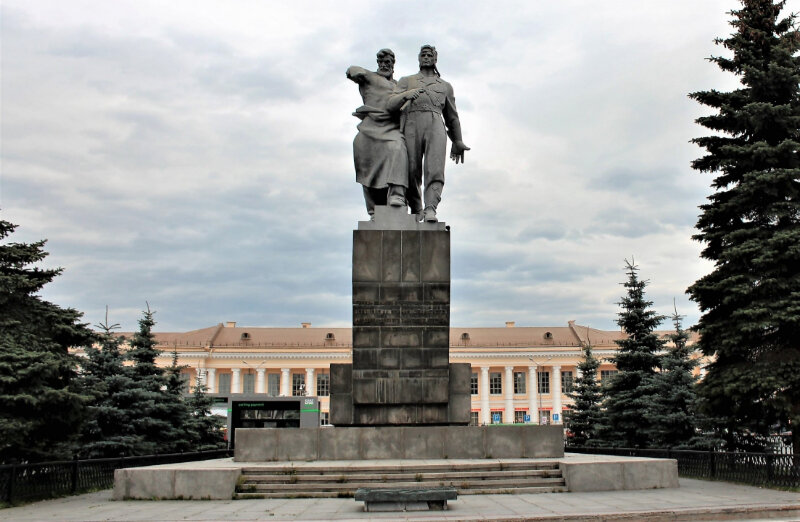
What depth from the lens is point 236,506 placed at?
8523 mm

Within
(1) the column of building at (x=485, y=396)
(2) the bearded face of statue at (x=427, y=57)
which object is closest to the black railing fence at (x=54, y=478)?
(2) the bearded face of statue at (x=427, y=57)

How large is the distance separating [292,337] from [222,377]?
302 inches

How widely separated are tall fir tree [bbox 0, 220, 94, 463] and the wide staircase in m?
3.34

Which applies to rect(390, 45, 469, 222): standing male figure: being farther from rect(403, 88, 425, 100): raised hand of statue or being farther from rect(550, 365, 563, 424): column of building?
rect(550, 365, 563, 424): column of building

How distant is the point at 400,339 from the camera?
11.6 m

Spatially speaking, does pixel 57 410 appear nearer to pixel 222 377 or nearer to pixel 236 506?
pixel 236 506

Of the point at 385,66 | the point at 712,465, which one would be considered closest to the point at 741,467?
the point at 712,465

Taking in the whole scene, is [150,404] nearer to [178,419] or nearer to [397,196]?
[178,419]

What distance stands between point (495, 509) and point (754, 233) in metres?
8.79

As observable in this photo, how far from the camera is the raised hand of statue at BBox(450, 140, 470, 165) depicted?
13387mm

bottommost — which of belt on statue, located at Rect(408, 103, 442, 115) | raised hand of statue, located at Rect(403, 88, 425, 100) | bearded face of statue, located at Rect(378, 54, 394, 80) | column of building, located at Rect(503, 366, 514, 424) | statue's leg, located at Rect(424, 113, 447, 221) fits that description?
column of building, located at Rect(503, 366, 514, 424)

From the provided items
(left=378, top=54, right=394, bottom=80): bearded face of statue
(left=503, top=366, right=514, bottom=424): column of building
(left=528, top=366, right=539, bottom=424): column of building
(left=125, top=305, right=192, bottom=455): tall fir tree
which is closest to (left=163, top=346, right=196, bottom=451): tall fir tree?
(left=125, top=305, right=192, bottom=455): tall fir tree

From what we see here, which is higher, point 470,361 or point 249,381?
point 470,361

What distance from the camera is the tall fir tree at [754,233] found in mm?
12812
